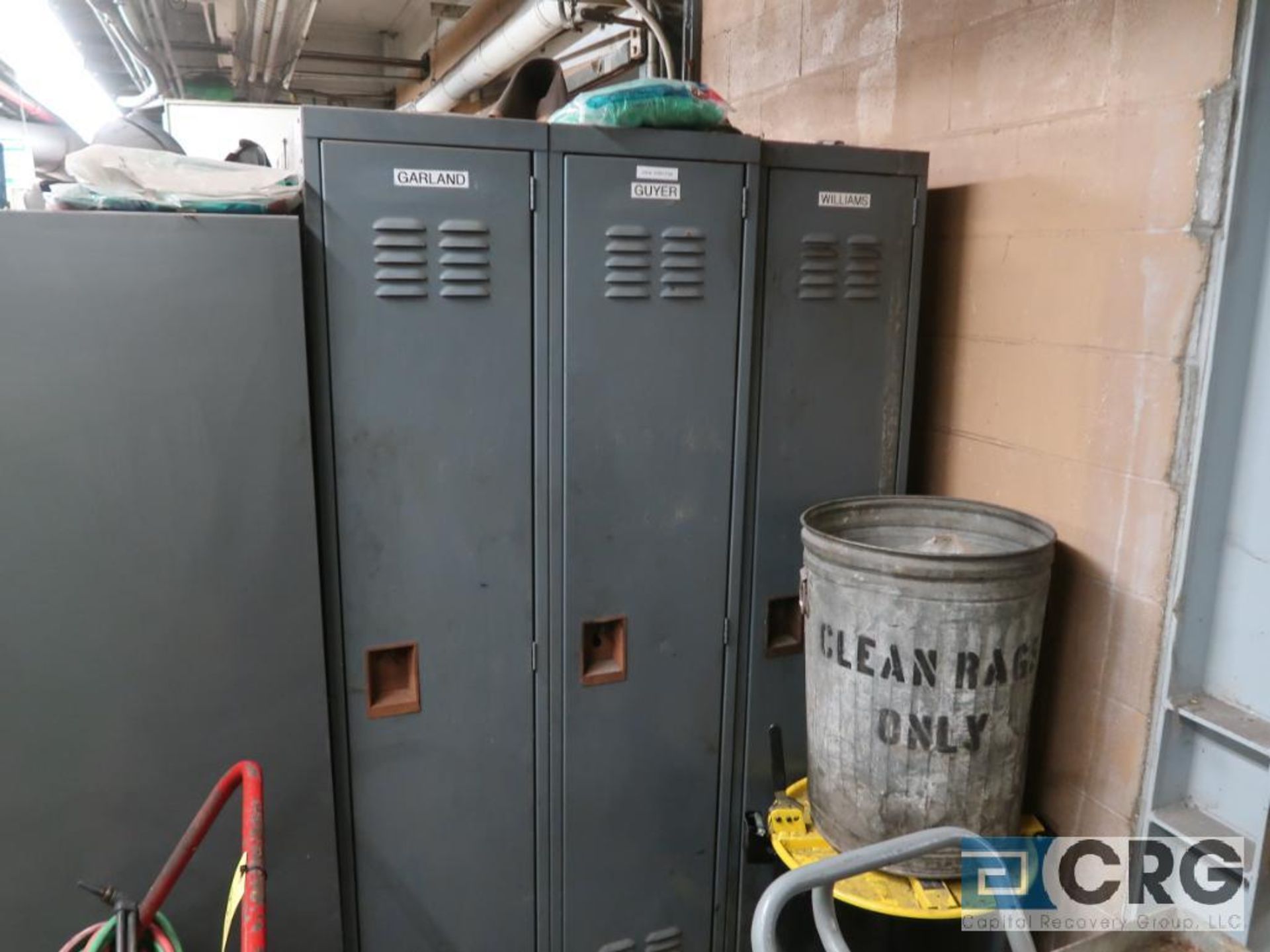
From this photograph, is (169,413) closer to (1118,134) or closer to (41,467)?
(41,467)

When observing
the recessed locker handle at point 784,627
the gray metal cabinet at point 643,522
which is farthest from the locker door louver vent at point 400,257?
the recessed locker handle at point 784,627

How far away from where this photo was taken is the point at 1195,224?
158cm

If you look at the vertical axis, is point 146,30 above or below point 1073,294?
above

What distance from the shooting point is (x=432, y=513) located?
5.93 feet

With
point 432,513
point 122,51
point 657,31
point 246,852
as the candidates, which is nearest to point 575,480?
point 432,513

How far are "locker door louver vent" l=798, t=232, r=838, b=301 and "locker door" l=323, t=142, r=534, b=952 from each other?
64 centimetres

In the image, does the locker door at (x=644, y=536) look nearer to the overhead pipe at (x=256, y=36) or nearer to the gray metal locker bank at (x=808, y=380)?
the gray metal locker bank at (x=808, y=380)

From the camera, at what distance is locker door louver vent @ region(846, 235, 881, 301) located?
81.0 inches

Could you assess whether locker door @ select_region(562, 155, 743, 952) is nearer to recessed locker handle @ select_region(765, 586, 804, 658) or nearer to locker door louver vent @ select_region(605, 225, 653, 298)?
locker door louver vent @ select_region(605, 225, 653, 298)

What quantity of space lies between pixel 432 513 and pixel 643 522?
457mm

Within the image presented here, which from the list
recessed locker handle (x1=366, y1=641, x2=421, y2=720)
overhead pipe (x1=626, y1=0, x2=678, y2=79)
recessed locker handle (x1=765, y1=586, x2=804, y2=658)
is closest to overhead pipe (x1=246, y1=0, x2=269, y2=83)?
overhead pipe (x1=626, y1=0, x2=678, y2=79)

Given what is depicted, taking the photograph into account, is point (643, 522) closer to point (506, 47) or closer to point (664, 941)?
point (664, 941)

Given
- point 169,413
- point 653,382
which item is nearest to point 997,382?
point 653,382

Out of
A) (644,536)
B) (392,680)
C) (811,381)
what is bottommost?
(392,680)
